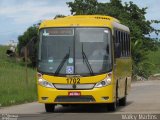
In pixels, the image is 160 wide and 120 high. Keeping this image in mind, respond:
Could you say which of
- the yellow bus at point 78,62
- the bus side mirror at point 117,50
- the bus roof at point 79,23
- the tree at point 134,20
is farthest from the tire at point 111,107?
the tree at point 134,20

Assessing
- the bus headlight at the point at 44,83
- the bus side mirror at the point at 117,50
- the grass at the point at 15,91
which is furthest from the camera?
the grass at the point at 15,91

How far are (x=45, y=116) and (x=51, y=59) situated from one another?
2.25m

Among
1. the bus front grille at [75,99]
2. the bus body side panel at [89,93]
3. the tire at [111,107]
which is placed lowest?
the tire at [111,107]

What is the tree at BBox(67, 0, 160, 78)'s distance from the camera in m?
57.6

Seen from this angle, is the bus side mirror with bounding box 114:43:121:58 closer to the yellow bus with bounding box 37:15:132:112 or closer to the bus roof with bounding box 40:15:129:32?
the yellow bus with bounding box 37:15:132:112

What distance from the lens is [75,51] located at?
69.2 ft

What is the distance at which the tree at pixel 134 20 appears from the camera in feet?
189

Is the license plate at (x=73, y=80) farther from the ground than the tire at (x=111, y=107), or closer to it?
farther from the ground

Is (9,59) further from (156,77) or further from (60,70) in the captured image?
(60,70)

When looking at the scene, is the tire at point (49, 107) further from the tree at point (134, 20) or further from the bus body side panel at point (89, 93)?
the tree at point (134, 20)

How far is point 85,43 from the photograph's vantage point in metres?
21.2

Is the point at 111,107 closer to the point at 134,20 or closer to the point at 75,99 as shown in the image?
the point at 75,99

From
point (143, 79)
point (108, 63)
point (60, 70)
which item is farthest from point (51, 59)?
point (143, 79)

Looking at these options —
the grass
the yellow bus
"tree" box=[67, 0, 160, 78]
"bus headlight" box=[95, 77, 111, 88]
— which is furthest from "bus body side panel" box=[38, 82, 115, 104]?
"tree" box=[67, 0, 160, 78]
